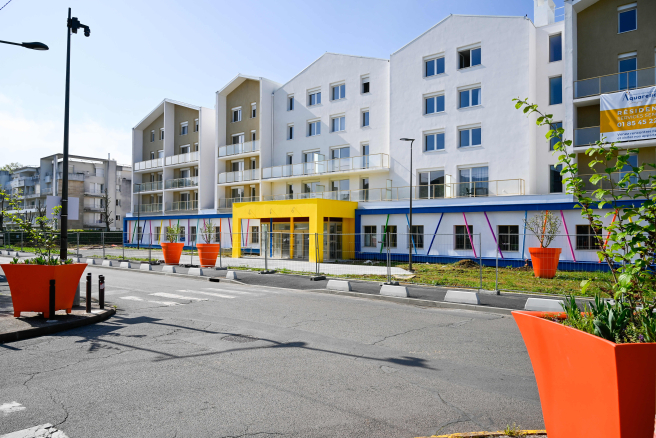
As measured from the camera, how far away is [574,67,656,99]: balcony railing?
21.9 metres

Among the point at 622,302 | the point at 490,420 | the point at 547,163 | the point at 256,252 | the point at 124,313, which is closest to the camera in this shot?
the point at 622,302

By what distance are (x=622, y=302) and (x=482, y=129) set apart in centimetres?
2654

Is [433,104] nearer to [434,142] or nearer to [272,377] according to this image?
[434,142]

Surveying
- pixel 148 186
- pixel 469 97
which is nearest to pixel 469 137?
pixel 469 97

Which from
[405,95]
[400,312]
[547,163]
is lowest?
[400,312]

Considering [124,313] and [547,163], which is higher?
[547,163]

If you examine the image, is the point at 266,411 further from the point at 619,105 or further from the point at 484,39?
the point at 484,39

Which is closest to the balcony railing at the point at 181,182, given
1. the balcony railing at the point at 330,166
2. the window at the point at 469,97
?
the balcony railing at the point at 330,166

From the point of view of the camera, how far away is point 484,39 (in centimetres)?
2800

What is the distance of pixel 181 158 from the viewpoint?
46188 mm

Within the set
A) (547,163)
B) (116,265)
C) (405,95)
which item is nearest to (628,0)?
(547,163)

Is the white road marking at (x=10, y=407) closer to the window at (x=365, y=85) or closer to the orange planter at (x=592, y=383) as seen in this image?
the orange planter at (x=592, y=383)

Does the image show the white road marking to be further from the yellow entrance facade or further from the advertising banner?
the advertising banner

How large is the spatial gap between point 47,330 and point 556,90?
28.0 metres
